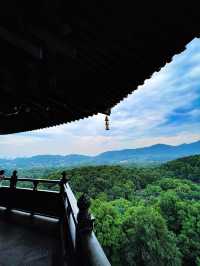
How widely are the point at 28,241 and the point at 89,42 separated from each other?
4034 millimetres

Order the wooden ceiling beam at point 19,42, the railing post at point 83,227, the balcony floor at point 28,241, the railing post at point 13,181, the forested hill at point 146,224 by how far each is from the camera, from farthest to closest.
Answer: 1. the forested hill at point 146,224
2. the railing post at point 13,181
3. the balcony floor at point 28,241
4. the wooden ceiling beam at point 19,42
5. the railing post at point 83,227

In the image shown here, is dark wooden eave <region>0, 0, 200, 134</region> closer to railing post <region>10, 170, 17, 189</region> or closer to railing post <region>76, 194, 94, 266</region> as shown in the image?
railing post <region>76, 194, 94, 266</region>

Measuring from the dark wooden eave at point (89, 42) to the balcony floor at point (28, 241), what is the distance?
9.00 ft

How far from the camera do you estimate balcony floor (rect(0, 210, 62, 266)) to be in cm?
343

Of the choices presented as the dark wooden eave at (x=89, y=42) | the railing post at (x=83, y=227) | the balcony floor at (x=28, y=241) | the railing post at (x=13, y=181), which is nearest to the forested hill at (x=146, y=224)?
the railing post at (x=13, y=181)

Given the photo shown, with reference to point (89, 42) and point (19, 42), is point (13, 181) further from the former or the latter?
point (89, 42)

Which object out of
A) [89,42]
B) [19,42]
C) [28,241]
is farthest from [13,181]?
[89,42]

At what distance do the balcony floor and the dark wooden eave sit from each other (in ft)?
9.00

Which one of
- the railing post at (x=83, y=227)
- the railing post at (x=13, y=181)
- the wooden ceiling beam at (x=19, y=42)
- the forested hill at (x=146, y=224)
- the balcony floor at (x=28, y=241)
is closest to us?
the railing post at (x=83, y=227)

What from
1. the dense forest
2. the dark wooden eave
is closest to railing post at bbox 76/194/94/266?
the dark wooden eave

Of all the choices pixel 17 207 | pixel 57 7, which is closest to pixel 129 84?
pixel 57 7

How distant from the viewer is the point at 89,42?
1.92m

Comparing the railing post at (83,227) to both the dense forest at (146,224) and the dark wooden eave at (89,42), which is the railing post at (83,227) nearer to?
the dark wooden eave at (89,42)

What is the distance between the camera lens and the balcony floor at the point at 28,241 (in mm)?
3426
